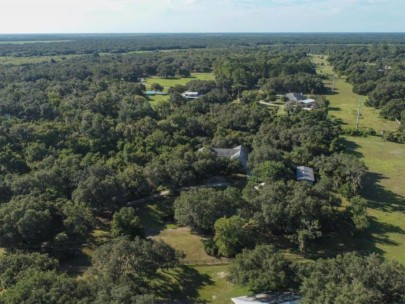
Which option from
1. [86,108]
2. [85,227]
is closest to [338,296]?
[85,227]

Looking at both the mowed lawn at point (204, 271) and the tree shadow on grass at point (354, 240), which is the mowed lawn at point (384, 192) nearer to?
the tree shadow on grass at point (354, 240)

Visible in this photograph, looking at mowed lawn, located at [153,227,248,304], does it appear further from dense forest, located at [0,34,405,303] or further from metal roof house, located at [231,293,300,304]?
metal roof house, located at [231,293,300,304]

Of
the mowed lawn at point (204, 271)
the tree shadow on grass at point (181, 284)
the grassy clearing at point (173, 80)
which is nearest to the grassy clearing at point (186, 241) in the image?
the mowed lawn at point (204, 271)

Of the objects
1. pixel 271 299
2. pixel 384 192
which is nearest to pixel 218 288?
pixel 271 299

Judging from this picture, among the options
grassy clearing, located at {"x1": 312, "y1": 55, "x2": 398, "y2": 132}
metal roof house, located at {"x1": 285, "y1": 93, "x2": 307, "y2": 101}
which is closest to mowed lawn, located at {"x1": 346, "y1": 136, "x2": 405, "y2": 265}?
grassy clearing, located at {"x1": 312, "y1": 55, "x2": 398, "y2": 132}

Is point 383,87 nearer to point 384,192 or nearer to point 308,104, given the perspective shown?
point 308,104

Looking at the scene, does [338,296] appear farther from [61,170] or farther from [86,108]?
[86,108]
